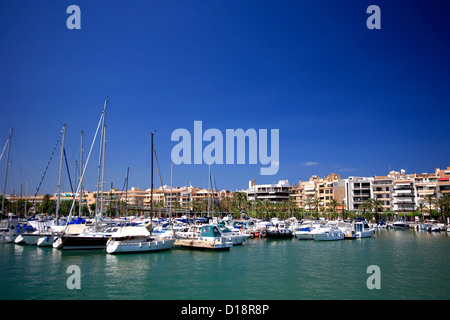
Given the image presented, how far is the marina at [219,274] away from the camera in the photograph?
789 inches

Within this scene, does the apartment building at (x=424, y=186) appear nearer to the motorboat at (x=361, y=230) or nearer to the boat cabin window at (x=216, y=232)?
the motorboat at (x=361, y=230)

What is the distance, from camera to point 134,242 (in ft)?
119

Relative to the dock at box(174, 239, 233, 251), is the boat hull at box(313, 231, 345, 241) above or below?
below

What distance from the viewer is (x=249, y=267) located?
94.1 feet

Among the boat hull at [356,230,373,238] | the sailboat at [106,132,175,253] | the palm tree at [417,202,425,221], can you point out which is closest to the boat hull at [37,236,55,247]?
the sailboat at [106,132,175,253]

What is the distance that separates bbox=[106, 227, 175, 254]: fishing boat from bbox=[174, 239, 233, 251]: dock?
7.73ft

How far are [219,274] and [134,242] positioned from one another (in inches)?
546

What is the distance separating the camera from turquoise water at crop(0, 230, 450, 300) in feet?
65.6

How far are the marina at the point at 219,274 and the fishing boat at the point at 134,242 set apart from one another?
1.42 ft

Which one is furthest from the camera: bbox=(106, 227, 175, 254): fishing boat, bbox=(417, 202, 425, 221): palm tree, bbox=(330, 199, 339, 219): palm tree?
bbox=(330, 199, 339, 219): palm tree

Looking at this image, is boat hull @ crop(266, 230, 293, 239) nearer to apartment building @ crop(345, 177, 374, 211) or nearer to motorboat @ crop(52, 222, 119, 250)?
motorboat @ crop(52, 222, 119, 250)

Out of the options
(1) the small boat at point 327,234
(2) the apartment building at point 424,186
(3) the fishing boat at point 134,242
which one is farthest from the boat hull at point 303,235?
(2) the apartment building at point 424,186

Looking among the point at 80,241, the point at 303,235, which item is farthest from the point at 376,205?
the point at 80,241
